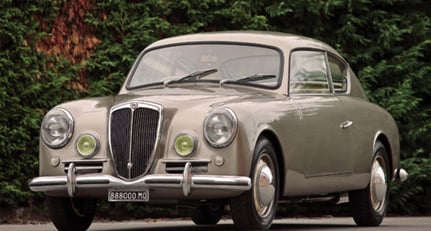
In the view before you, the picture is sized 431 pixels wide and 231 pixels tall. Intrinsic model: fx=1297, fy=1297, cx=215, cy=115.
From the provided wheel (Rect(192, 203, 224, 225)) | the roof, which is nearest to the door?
the roof

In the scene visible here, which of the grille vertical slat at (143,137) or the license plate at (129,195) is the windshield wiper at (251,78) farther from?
the license plate at (129,195)

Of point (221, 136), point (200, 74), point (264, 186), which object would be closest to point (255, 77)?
point (200, 74)

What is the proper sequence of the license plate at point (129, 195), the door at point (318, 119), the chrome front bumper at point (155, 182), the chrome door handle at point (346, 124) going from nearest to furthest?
the chrome front bumper at point (155, 182) → the license plate at point (129, 195) → the door at point (318, 119) → the chrome door handle at point (346, 124)

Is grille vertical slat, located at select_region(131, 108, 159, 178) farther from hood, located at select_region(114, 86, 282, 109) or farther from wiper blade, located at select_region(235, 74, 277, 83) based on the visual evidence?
wiper blade, located at select_region(235, 74, 277, 83)

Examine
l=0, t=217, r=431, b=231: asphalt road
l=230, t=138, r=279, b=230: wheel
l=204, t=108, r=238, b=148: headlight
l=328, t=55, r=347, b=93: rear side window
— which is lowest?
l=0, t=217, r=431, b=231: asphalt road

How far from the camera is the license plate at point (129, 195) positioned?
32.8ft

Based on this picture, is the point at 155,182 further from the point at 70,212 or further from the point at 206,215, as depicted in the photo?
the point at 206,215

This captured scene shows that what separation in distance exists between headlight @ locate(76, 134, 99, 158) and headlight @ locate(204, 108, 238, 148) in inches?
35.9

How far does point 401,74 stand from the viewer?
16828mm

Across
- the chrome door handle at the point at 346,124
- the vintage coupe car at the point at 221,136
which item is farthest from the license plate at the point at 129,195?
the chrome door handle at the point at 346,124

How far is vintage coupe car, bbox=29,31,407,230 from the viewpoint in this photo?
32.9 feet

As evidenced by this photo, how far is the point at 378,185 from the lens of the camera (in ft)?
42.0

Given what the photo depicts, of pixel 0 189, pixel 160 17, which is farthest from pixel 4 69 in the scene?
pixel 160 17

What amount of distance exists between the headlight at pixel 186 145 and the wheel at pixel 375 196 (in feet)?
9.98
